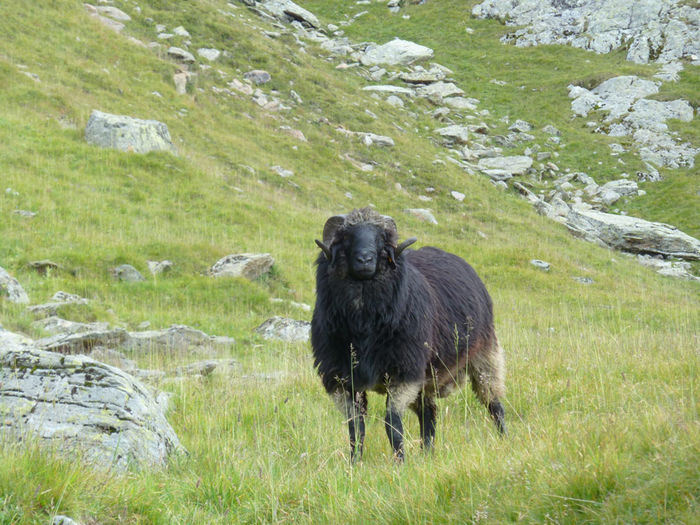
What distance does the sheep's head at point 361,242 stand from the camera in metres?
5.90

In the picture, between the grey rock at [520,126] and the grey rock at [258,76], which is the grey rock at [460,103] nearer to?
the grey rock at [520,126]

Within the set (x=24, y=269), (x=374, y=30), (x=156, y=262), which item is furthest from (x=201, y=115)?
(x=374, y=30)

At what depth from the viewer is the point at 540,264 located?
73.4 ft

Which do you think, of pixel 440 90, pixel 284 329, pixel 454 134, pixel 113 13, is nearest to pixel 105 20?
pixel 113 13

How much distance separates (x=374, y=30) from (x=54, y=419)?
6480 centimetres

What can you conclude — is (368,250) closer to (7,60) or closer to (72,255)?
(72,255)

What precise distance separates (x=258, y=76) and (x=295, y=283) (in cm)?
2127

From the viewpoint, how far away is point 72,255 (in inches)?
564

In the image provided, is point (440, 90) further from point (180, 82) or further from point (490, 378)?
point (490, 378)

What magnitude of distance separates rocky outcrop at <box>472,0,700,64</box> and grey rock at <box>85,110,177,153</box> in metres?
47.7

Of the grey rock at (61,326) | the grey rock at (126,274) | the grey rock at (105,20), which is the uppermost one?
the grey rock at (105,20)

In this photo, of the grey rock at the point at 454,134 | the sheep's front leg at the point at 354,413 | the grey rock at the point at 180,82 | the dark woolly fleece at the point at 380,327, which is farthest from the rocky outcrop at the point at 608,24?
the sheep's front leg at the point at 354,413

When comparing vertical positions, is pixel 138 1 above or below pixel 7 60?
above

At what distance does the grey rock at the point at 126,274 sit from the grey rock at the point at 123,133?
7.62m
